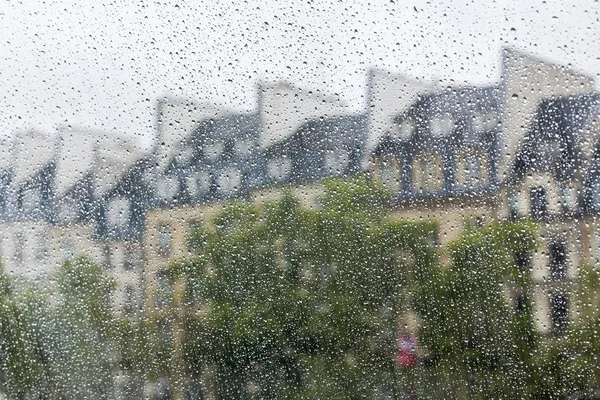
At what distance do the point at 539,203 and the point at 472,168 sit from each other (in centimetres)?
12

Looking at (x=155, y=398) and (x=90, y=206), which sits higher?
(x=90, y=206)

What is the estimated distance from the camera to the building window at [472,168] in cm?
115

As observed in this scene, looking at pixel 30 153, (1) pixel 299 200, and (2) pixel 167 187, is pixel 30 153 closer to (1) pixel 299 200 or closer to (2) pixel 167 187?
(2) pixel 167 187

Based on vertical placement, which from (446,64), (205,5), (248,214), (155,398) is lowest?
(155,398)

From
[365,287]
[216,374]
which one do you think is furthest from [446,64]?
[216,374]

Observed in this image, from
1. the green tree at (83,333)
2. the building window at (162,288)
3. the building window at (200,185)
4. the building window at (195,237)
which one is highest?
the building window at (200,185)

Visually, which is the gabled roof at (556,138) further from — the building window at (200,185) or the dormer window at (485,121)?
the building window at (200,185)

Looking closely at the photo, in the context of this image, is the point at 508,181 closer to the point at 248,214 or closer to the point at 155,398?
the point at 248,214

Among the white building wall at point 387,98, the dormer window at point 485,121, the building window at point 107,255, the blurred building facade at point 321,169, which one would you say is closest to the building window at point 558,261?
the blurred building facade at point 321,169

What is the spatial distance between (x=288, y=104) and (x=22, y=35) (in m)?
0.52

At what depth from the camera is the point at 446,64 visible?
3.73 ft

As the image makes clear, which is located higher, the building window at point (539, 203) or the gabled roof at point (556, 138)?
the gabled roof at point (556, 138)

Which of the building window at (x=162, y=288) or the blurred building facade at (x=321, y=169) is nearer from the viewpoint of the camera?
the blurred building facade at (x=321, y=169)

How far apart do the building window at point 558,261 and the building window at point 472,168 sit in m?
0.16
